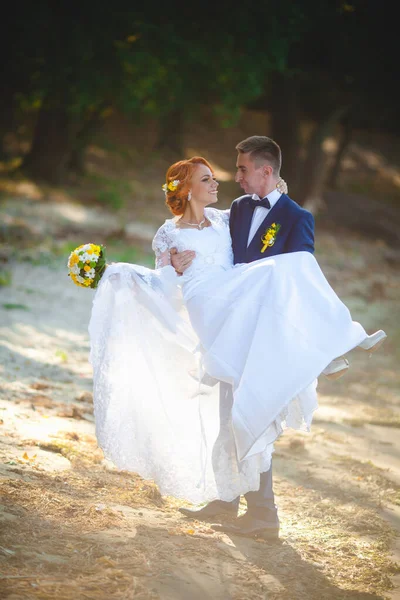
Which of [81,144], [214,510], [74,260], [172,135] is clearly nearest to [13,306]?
[74,260]

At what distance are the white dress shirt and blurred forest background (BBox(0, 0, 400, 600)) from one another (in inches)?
71.1

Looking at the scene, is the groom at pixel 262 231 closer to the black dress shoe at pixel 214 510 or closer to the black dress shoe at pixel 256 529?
the black dress shoe at pixel 256 529

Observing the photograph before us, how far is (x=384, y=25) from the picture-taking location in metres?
18.3

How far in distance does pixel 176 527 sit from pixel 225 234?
1.78 m

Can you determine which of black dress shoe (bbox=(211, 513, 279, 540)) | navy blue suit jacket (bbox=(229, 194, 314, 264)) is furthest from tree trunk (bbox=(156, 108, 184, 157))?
black dress shoe (bbox=(211, 513, 279, 540))

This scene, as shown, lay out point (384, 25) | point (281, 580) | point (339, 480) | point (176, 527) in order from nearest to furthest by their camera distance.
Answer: point (281, 580), point (176, 527), point (339, 480), point (384, 25)

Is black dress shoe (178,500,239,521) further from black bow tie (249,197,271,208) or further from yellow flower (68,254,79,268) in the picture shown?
black bow tie (249,197,271,208)

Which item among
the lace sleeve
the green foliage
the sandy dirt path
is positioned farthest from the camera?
the green foliage

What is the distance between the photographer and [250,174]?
4438 mm

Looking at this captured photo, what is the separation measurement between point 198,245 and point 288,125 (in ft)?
58.2

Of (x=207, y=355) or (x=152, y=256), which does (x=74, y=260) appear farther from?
(x=152, y=256)

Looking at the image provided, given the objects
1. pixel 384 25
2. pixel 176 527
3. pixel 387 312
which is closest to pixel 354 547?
pixel 176 527

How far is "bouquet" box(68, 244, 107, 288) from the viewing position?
4.40 m

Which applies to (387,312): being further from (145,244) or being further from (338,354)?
(338,354)
